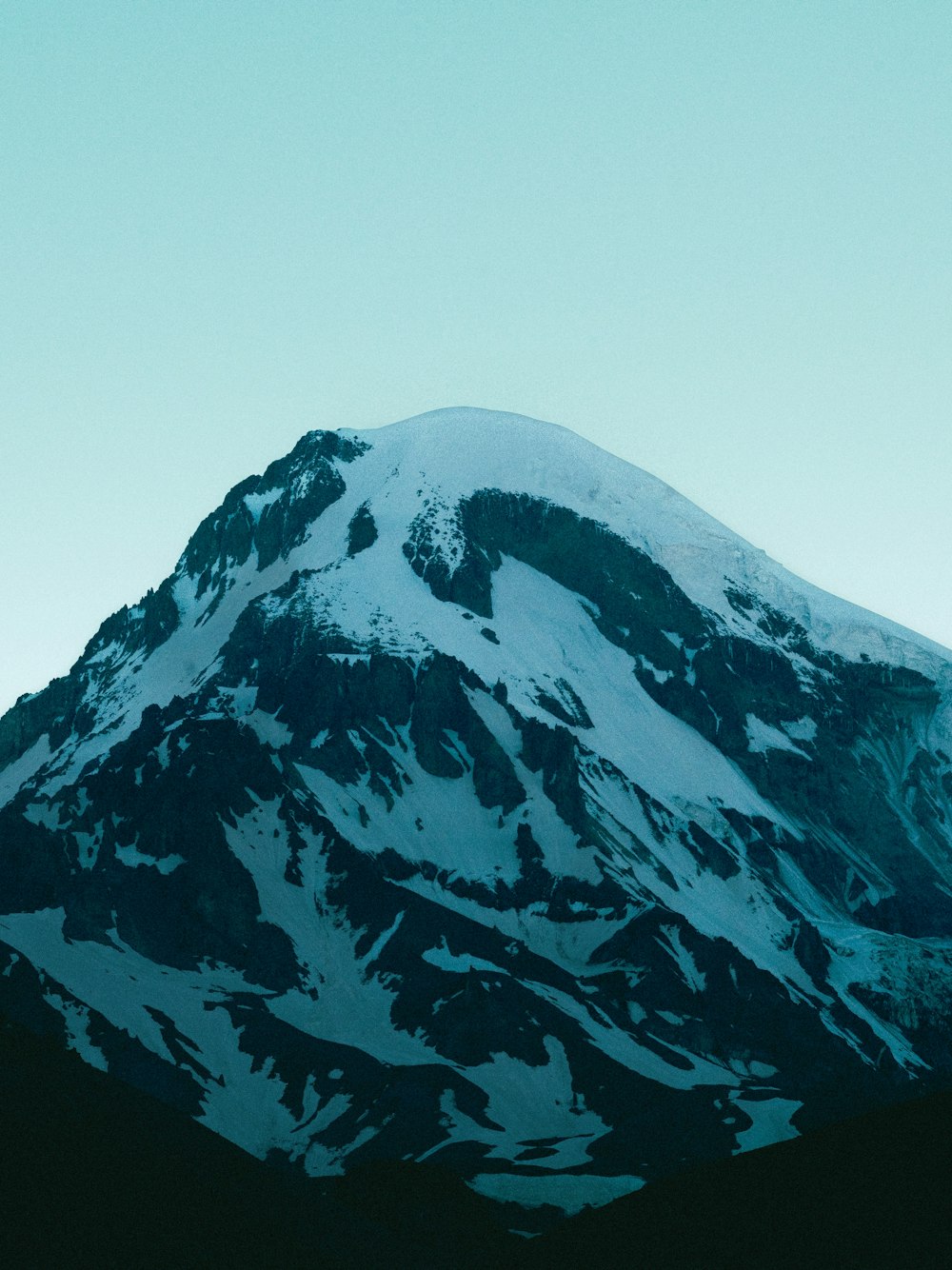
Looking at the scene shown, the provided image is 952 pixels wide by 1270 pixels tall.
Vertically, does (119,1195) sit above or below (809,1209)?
below

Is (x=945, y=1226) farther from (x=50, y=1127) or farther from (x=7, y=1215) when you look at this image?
(x=50, y=1127)

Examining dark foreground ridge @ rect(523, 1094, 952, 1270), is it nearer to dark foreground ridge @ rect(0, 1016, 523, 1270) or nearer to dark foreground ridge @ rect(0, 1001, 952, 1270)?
dark foreground ridge @ rect(0, 1001, 952, 1270)

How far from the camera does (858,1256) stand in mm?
118750

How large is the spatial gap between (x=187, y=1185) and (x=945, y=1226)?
246 feet

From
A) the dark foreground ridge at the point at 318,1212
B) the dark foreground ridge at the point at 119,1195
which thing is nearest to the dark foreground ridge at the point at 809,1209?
the dark foreground ridge at the point at 318,1212

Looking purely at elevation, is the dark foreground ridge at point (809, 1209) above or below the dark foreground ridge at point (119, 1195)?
above

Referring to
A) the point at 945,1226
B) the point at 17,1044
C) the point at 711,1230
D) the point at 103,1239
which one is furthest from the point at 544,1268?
the point at 17,1044

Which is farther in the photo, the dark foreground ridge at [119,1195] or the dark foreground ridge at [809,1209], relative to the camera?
the dark foreground ridge at [119,1195]

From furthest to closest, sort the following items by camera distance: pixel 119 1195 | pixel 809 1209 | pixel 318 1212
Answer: pixel 318 1212
pixel 119 1195
pixel 809 1209

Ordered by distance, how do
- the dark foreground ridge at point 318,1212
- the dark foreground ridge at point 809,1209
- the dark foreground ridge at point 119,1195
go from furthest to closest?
the dark foreground ridge at point 119,1195 → the dark foreground ridge at point 318,1212 → the dark foreground ridge at point 809,1209

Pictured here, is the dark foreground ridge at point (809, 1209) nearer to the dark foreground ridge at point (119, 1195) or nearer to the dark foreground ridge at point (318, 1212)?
→ the dark foreground ridge at point (318, 1212)

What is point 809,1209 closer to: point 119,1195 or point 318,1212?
point 119,1195

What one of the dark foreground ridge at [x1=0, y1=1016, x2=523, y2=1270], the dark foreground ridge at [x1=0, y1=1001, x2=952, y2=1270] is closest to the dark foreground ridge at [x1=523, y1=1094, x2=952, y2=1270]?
the dark foreground ridge at [x1=0, y1=1001, x2=952, y2=1270]

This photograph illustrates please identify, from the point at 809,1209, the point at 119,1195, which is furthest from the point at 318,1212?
the point at 809,1209
